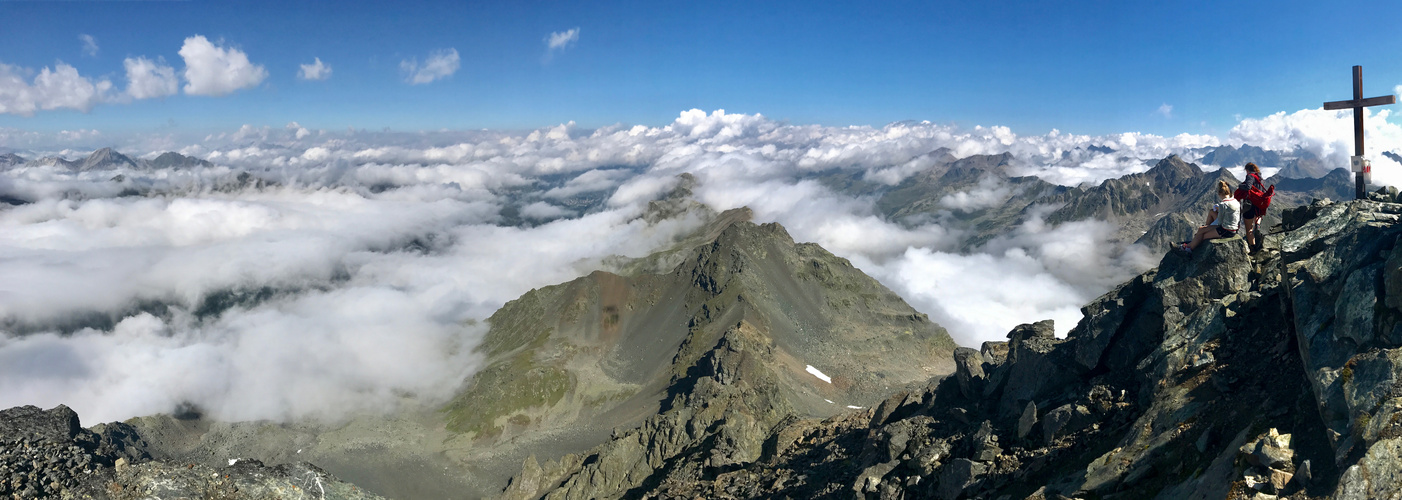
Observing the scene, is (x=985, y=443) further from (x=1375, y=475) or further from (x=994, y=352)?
(x=994, y=352)

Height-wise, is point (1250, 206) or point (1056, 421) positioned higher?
point (1250, 206)

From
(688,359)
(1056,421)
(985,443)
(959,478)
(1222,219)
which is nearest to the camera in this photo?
(1056,421)

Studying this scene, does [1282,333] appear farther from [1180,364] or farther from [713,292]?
[713,292]

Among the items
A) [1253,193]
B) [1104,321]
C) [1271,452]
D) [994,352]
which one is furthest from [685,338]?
[1271,452]

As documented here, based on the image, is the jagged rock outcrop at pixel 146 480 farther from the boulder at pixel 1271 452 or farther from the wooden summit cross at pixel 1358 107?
the wooden summit cross at pixel 1358 107

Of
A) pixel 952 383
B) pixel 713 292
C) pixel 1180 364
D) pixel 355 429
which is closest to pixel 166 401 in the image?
pixel 355 429

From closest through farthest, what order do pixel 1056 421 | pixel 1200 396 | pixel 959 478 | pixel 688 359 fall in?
pixel 1200 396 < pixel 1056 421 < pixel 959 478 < pixel 688 359

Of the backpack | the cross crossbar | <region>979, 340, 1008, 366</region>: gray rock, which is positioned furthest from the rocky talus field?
the cross crossbar

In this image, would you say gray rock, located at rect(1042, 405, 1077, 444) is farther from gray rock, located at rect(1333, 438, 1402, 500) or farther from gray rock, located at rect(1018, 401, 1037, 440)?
gray rock, located at rect(1333, 438, 1402, 500)
